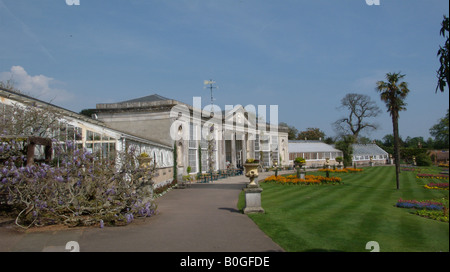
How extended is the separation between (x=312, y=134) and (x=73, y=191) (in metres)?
77.6

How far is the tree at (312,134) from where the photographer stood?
81.0 metres

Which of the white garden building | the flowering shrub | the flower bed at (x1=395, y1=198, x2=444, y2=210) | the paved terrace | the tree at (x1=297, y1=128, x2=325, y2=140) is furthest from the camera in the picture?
the tree at (x1=297, y1=128, x2=325, y2=140)

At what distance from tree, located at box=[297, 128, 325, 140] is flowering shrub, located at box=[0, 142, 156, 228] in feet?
247

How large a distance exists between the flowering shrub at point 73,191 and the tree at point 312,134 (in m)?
75.2

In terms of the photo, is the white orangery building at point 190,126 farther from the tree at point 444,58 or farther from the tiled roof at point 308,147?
the tree at point 444,58

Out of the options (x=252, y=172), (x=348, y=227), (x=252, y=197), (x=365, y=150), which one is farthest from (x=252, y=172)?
(x=365, y=150)

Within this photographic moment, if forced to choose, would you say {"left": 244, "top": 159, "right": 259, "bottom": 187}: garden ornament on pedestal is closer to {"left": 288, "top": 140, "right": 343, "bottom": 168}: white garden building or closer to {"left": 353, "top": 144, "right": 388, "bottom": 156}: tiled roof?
{"left": 288, "top": 140, "right": 343, "bottom": 168}: white garden building

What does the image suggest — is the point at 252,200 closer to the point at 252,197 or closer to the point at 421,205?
the point at 252,197

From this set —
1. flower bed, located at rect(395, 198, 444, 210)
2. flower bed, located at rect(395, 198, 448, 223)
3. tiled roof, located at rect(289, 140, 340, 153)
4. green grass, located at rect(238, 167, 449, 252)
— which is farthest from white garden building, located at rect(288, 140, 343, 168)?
green grass, located at rect(238, 167, 449, 252)

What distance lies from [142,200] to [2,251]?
416 centimetres

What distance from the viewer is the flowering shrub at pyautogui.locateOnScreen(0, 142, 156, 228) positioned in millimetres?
7832

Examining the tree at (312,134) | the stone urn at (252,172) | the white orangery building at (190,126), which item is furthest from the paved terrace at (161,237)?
the tree at (312,134)

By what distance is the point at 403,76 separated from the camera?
22578mm
